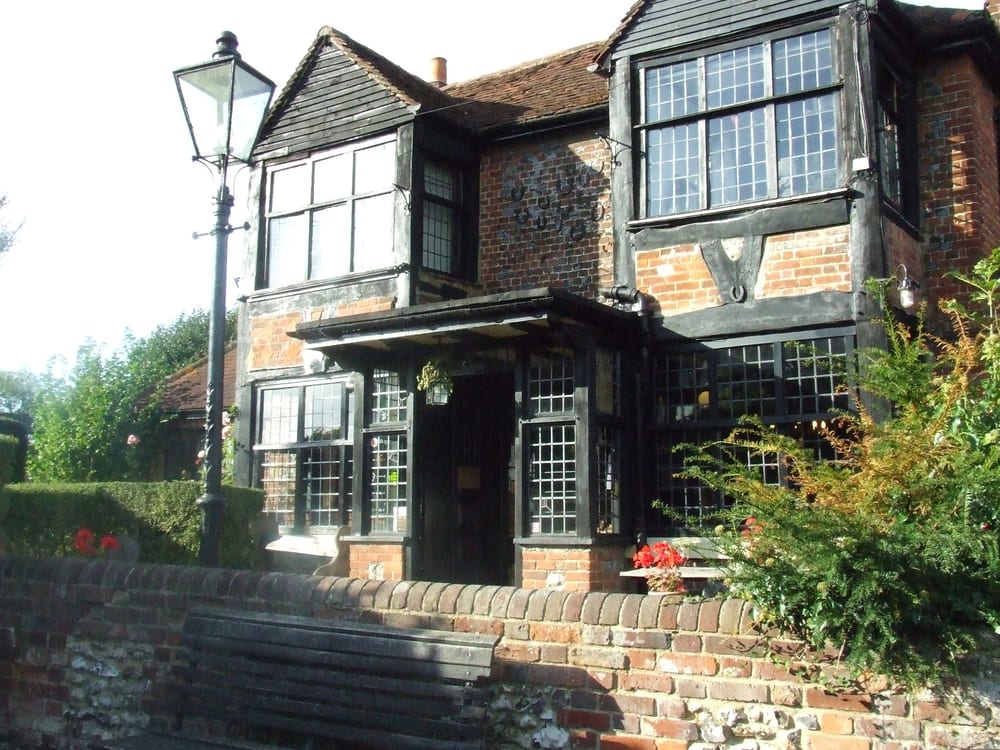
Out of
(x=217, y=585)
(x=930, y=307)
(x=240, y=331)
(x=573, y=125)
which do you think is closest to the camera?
(x=217, y=585)

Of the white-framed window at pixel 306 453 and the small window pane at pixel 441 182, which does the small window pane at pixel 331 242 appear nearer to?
the small window pane at pixel 441 182

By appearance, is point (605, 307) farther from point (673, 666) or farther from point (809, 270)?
point (673, 666)

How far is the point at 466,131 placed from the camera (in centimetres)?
1313

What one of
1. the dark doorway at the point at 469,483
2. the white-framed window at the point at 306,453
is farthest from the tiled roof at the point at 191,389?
the dark doorway at the point at 469,483

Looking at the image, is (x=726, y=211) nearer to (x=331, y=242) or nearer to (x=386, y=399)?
(x=386, y=399)

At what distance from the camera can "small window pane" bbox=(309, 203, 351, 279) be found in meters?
13.0

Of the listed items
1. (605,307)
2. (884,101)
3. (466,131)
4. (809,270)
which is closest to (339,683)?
(605,307)

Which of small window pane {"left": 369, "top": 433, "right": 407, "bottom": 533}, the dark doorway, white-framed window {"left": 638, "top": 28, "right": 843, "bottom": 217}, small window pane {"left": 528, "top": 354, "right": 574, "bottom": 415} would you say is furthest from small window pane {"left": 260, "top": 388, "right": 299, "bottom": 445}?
white-framed window {"left": 638, "top": 28, "right": 843, "bottom": 217}

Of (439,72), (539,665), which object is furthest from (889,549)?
(439,72)

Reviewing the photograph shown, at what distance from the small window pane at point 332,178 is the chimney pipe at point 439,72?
173 inches

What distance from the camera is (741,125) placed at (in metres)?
10.7

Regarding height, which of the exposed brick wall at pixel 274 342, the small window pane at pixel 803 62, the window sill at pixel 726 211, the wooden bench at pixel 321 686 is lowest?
the wooden bench at pixel 321 686

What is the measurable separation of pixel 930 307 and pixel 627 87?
3964 mm

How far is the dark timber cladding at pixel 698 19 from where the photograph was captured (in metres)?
10.5
